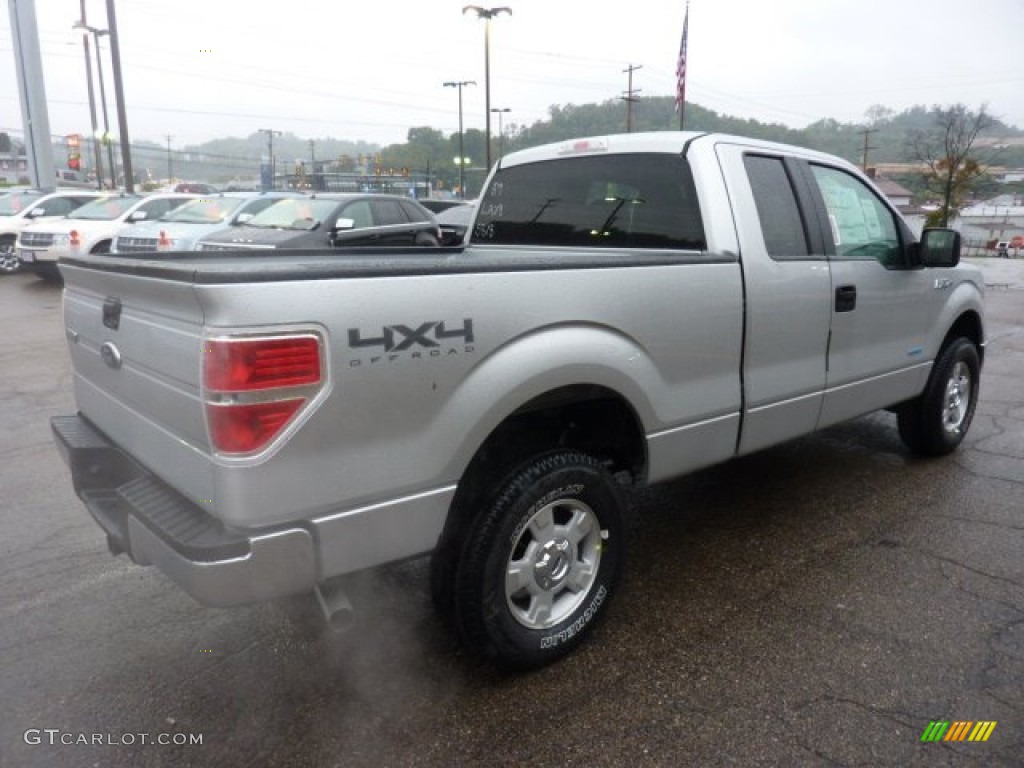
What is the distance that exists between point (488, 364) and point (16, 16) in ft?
82.9

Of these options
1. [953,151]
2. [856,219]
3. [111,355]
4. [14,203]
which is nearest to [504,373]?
[111,355]

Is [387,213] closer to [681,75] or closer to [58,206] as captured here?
[58,206]

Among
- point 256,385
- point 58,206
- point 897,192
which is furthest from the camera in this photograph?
point 897,192

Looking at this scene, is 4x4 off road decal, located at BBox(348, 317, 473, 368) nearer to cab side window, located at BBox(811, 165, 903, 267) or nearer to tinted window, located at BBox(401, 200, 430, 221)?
cab side window, located at BBox(811, 165, 903, 267)

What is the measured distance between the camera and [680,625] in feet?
9.95

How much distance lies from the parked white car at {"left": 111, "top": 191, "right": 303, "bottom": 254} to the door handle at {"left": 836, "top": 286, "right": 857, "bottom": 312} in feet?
32.1

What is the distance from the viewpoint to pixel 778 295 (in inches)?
133

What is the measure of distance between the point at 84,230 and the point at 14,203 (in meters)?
4.33

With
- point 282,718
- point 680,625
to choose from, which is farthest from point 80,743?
point 680,625

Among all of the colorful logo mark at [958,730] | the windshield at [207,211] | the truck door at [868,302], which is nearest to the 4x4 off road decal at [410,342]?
the colorful logo mark at [958,730]

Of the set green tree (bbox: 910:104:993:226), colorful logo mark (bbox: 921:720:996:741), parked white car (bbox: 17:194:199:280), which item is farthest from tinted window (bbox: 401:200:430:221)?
green tree (bbox: 910:104:993:226)

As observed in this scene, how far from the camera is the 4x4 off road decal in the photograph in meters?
2.07

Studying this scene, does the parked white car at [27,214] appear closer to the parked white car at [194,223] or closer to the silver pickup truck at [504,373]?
the parked white car at [194,223]

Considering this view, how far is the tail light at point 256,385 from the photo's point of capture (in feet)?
6.28
